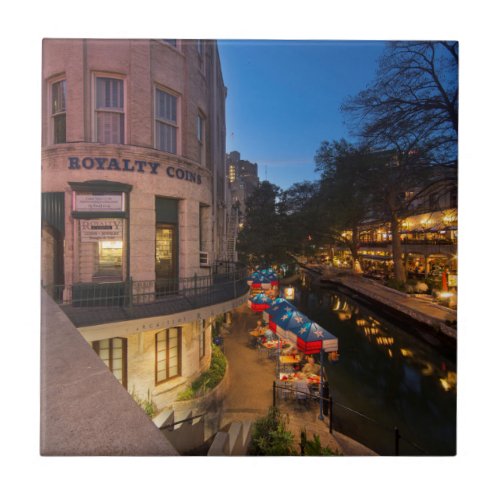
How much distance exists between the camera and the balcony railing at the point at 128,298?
2967mm

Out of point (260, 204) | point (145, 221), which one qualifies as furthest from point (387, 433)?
point (260, 204)

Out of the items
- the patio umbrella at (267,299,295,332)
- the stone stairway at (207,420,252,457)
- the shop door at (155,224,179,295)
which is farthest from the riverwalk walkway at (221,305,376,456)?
the shop door at (155,224,179,295)

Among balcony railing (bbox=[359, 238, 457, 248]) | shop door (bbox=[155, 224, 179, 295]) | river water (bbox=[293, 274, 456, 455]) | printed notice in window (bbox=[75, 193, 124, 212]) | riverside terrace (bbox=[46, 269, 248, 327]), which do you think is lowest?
river water (bbox=[293, 274, 456, 455])

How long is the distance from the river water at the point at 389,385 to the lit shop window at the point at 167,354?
8.98 feet

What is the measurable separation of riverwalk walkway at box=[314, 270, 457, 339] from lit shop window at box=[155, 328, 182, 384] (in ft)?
15.9

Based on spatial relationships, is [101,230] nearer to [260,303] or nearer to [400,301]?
[260,303]

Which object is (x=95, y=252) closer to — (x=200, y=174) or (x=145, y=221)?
(x=145, y=221)

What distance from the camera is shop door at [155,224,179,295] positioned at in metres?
3.68

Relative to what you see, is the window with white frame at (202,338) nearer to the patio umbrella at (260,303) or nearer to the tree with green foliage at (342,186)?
the patio umbrella at (260,303)

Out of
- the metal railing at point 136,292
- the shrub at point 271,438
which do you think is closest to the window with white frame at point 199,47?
the metal railing at point 136,292

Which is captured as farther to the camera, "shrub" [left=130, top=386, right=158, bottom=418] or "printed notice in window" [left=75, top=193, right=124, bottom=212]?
"shrub" [left=130, top=386, right=158, bottom=418]

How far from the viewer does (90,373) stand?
226cm

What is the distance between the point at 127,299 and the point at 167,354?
51.8 inches

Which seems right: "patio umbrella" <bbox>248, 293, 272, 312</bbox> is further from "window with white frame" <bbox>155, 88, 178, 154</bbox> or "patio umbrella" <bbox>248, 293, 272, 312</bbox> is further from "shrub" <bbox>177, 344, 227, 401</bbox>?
"window with white frame" <bbox>155, 88, 178, 154</bbox>
